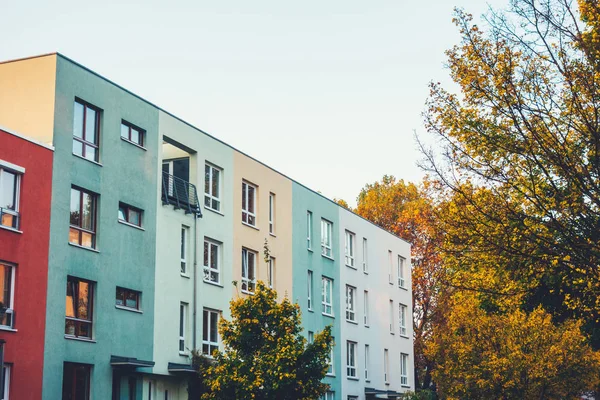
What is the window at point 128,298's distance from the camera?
28.4m

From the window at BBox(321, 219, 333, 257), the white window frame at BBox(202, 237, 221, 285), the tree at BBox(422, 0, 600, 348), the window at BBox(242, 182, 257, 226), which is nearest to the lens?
the tree at BBox(422, 0, 600, 348)

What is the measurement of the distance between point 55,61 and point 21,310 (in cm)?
766

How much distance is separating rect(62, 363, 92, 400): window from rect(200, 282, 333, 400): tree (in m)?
3.91

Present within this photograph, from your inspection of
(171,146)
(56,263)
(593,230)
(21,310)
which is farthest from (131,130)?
(593,230)

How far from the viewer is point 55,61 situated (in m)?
26.5

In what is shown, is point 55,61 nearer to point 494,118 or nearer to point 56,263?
point 56,263

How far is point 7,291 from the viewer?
933 inches

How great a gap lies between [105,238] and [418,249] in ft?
130

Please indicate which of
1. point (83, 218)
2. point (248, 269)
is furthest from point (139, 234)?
point (248, 269)

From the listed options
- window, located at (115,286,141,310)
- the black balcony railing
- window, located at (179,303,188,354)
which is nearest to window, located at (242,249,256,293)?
window, located at (179,303,188,354)

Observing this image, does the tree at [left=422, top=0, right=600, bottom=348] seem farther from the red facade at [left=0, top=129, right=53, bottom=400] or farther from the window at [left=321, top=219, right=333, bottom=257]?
the window at [left=321, top=219, right=333, bottom=257]

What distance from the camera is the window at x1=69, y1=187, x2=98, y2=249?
2672cm

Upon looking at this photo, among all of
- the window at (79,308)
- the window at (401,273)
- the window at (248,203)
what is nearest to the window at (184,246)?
the window at (248,203)

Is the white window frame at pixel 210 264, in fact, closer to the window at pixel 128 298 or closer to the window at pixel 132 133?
the window at pixel 128 298
